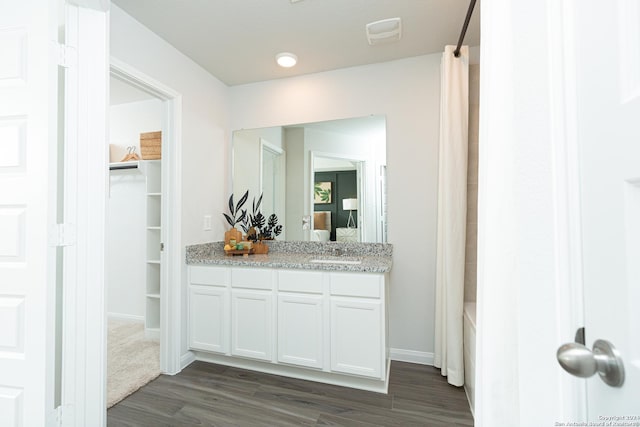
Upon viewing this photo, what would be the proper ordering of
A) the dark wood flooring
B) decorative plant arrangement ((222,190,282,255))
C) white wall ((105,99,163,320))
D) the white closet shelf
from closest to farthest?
the dark wood flooring → decorative plant arrangement ((222,190,282,255)) → the white closet shelf → white wall ((105,99,163,320))

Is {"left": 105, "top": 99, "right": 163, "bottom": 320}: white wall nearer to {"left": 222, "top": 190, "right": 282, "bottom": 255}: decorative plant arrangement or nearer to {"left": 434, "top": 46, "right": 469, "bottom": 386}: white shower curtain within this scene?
{"left": 222, "top": 190, "right": 282, "bottom": 255}: decorative plant arrangement

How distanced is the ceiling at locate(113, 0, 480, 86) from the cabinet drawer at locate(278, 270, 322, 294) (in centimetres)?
179

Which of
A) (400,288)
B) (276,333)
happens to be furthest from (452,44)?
(276,333)

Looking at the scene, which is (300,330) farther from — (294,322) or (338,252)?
(338,252)

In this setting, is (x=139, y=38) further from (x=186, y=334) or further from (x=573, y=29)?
(x=573, y=29)

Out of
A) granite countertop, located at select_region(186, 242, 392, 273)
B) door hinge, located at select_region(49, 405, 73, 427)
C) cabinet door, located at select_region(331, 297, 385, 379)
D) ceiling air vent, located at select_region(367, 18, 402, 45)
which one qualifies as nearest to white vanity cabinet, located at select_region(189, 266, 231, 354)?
granite countertop, located at select_region(186, 242, 392, 273)

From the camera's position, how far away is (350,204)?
2684 mm

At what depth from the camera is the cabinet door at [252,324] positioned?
87.3 inches

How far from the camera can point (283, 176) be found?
2.87 m

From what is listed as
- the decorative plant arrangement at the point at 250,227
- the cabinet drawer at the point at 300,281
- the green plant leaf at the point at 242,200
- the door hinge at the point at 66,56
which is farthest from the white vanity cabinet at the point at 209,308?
the door hinge at the point at 66,56

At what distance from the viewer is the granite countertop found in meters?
2.09

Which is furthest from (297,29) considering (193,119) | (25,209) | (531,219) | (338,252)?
(531,219)

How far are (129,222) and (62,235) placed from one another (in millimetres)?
2351

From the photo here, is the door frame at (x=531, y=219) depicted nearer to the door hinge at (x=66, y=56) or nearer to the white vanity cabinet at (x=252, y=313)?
the white vanity cabinet at (x=252, y=313)
